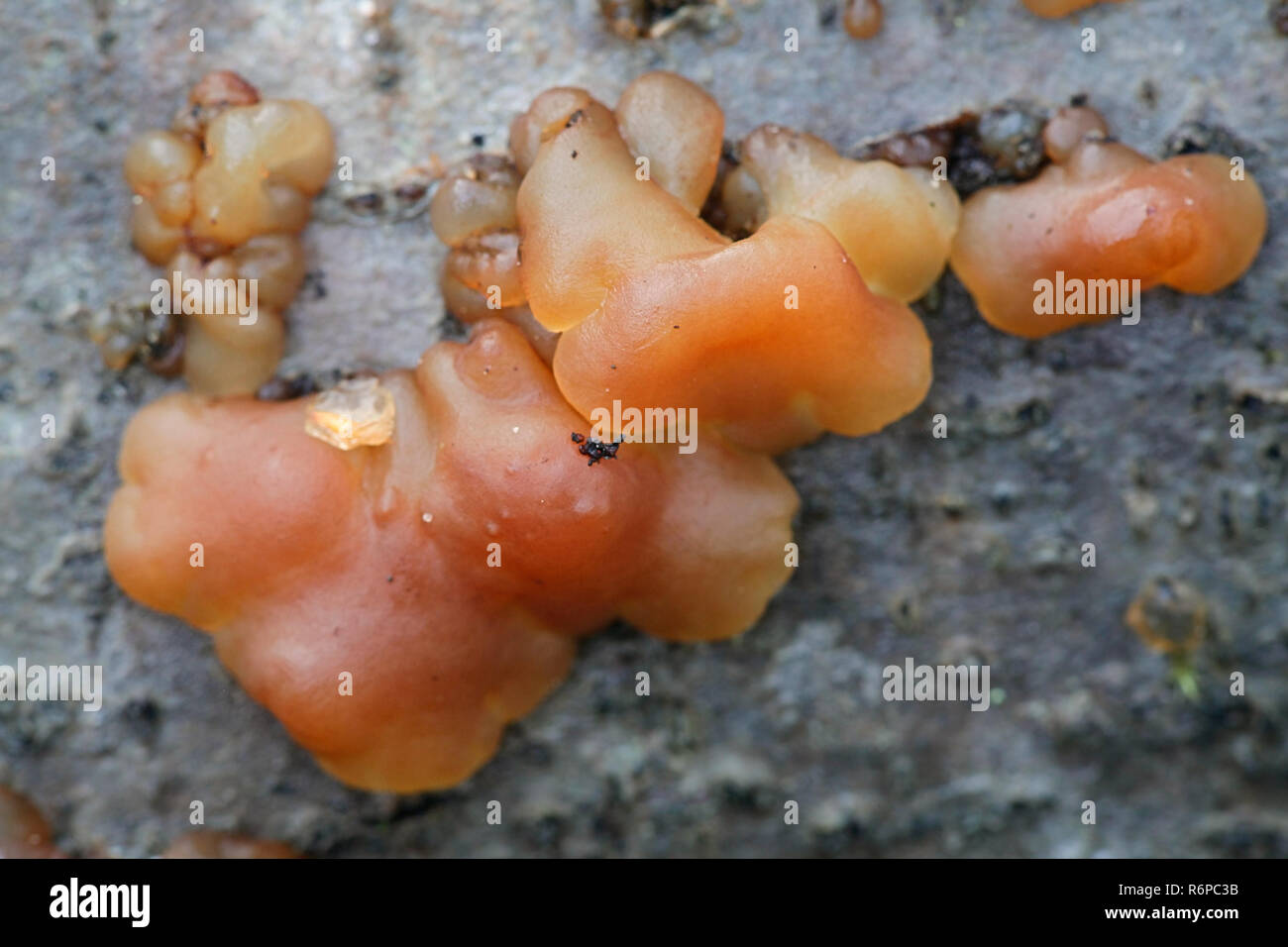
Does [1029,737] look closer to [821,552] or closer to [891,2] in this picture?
[821,552]

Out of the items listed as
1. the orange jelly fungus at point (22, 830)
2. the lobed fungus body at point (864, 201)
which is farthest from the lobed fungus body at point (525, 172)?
the orange jelly fungus at point (22, 830)

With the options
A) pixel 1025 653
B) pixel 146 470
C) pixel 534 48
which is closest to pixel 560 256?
pixel 534 48

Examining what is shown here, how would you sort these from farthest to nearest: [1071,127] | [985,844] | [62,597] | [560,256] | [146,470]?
[985,844] → [62,597] → [146,470] → [1071,127] → [560,256]

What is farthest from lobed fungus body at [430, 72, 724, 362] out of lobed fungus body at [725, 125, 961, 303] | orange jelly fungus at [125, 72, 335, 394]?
orange jelly fungus at [125, 72, 335, 394]

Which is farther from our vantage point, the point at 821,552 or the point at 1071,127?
the point at 821,552

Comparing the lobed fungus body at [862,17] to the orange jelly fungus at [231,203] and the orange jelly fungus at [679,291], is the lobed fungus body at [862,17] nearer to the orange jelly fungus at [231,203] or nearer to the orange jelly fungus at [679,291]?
the orange jelly fungus at [679,291]

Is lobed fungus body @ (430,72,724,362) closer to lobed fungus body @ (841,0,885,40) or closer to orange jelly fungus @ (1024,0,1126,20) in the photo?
lobed fungus body @ (841,0,885,40)

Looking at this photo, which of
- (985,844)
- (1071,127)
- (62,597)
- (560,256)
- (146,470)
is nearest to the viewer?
(560,256)
